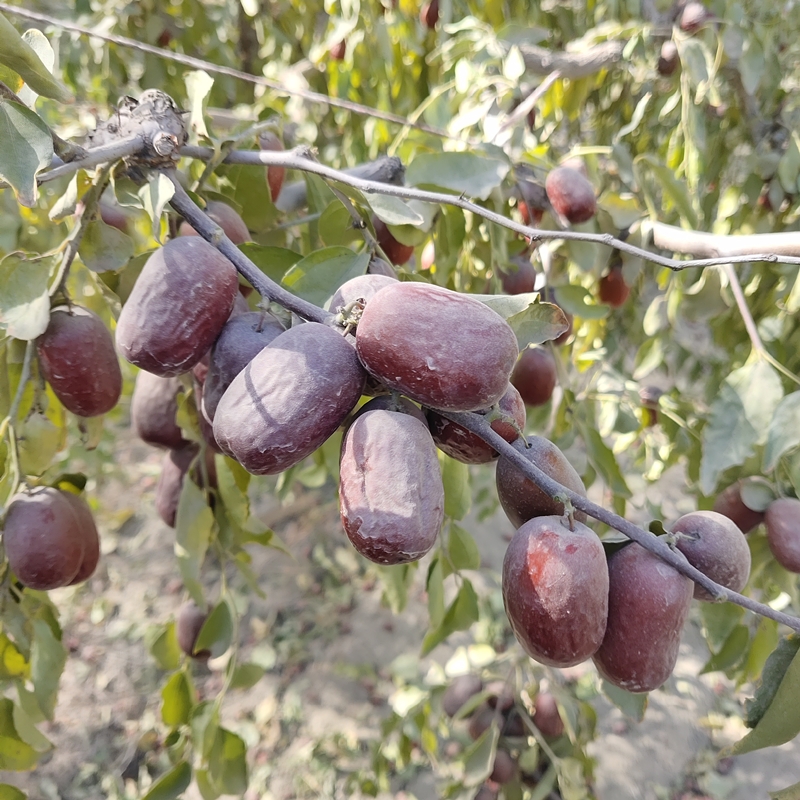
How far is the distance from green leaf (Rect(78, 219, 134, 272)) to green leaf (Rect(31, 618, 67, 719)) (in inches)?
19.2

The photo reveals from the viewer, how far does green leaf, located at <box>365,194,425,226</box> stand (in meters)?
0.61

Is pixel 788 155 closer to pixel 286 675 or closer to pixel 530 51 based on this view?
pixel 530 51

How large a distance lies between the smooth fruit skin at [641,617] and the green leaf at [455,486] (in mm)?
350

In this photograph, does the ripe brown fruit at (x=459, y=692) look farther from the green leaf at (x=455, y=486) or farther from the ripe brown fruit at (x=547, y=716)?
the green leaf at (x=455, y=486)

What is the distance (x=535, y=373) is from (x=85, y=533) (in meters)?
0.74

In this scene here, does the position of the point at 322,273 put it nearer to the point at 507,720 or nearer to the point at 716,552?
the point at 716,552

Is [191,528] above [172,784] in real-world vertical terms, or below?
above

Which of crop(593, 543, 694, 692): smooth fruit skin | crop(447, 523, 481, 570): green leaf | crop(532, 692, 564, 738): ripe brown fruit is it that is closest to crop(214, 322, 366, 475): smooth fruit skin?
crop(593, 543, 694, 692): smooth fruit skin

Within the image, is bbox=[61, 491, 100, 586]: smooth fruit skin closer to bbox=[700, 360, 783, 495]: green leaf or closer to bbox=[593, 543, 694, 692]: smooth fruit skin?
bbox=[593, 543, 694, 692]: smooth fruit skin

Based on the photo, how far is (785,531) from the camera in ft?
2.65

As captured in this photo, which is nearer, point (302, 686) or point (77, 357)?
point (77, 357)

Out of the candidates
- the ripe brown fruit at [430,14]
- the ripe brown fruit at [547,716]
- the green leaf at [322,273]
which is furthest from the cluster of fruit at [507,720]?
the ripe brown fruit at [430,14]

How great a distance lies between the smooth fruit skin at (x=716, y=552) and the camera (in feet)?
1.66

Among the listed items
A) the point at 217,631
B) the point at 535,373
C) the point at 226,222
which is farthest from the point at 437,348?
the point at 217,631
